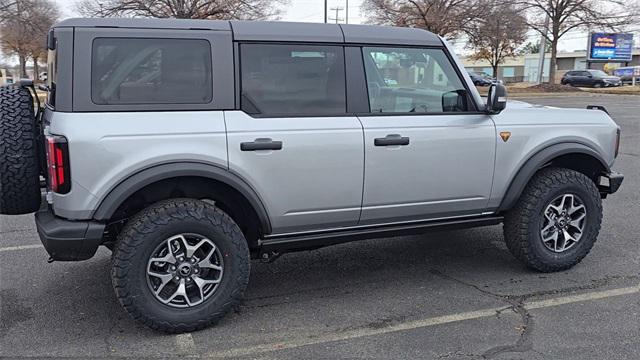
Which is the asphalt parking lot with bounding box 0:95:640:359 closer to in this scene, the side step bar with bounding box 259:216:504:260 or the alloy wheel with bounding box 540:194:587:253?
the alloy wheel with bounding box 540:194:587:253

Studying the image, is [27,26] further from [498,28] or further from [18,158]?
[18,158]

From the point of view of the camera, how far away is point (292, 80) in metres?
3.74

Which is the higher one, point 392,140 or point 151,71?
point 151,71

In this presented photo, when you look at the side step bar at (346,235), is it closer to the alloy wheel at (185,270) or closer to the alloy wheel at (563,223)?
the alloy wheel at (185,270)

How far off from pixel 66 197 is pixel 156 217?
504 mm

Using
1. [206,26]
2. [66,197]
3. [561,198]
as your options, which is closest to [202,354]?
[66,197]

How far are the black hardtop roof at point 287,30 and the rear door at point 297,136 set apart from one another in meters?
0.07

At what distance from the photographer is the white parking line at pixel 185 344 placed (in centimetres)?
335

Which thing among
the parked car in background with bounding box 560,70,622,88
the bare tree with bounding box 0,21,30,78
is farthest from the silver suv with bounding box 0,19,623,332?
the parked car in background with bounding box 560,70,622,88

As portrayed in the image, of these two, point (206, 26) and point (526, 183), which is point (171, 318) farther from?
point (526, 183)

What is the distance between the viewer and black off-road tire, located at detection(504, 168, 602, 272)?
4387 millimetres

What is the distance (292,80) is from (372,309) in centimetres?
164

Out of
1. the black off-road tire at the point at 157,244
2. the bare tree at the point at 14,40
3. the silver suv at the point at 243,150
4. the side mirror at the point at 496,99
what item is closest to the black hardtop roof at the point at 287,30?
the silver suv at the point at 243,150

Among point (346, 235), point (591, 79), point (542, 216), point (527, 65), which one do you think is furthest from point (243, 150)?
point (527, 65)
